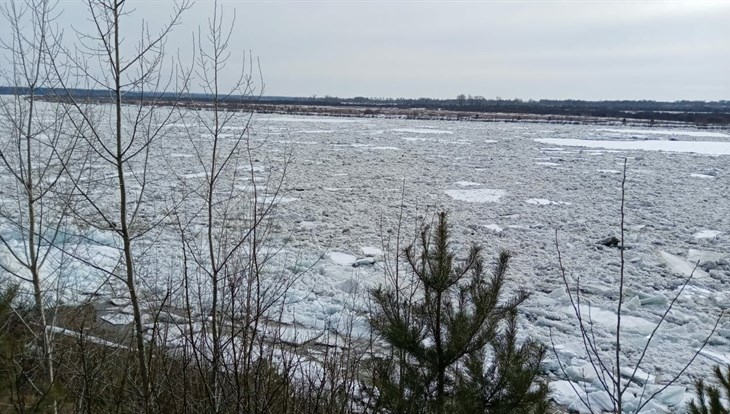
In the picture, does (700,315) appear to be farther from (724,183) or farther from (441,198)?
(724,183)

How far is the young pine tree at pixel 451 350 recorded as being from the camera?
2.87 meters

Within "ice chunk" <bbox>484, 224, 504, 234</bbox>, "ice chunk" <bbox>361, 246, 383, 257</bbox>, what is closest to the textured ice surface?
"ice chunk" <bbox>484, 224, 504, 234</bbox>

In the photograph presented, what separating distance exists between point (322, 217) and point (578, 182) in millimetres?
9038

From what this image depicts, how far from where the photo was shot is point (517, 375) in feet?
9.25

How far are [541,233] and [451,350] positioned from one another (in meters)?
7.60

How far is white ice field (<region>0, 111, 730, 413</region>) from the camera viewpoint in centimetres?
569

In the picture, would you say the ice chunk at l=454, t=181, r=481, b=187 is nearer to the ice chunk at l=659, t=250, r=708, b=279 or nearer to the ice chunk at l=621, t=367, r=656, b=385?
the ice chunk at l=659, t=250, r=708, b=279

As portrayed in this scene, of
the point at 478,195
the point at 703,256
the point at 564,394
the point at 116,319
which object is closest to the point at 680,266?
the point at 703,256

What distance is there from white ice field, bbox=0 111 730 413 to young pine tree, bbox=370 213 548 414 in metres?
1.02

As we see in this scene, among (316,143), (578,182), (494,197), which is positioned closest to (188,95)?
(494,197)

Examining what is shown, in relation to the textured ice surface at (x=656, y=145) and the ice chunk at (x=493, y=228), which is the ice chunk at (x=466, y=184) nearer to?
the ice chunk at (x=493, y=228)

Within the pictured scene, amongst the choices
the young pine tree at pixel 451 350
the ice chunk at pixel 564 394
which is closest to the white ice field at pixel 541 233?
the ice chunk at pixel 564 394

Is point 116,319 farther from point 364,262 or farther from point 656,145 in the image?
point 656,145

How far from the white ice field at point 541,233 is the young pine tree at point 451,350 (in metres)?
1.02
